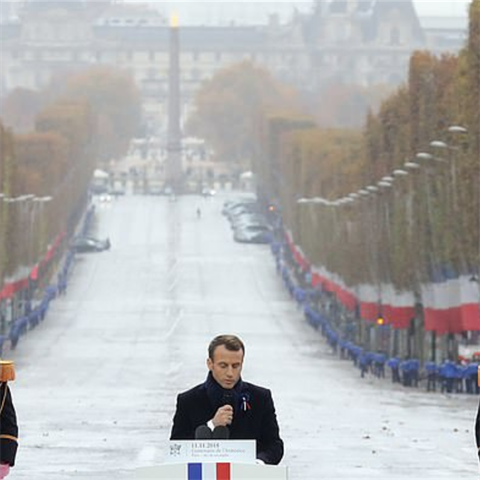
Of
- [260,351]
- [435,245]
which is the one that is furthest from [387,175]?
[435,245]

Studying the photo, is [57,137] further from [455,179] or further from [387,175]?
[455,179]

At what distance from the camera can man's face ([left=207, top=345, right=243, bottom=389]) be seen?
14.0 metres

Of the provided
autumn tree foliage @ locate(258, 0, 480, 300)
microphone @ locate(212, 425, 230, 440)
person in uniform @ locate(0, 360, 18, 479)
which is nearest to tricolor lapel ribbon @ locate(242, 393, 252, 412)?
microphone @ locate(212, 425, 230, 440)

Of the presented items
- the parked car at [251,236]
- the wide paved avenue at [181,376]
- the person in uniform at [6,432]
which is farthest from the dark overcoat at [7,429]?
the parked car at [251,236]

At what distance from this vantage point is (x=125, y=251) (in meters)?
131

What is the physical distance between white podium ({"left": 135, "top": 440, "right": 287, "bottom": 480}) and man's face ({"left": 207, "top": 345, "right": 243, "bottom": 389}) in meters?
0.65

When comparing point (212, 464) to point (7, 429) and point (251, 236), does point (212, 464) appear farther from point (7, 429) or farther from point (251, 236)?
point (251, 236)

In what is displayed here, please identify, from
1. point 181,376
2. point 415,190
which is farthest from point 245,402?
point 415,190

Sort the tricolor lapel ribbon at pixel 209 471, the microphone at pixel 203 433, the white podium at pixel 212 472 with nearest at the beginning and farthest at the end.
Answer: the white podium at pixel 212 472, the tricolor lapel ribbon at pixel 209 471, the microphone at pixel 203 433

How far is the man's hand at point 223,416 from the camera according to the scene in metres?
13.8

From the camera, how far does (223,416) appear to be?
1389cm

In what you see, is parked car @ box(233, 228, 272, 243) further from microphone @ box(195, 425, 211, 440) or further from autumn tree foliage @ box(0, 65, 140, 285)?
microphone @ box(195, 425, 211, 440)

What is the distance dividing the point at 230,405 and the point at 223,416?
167 mm

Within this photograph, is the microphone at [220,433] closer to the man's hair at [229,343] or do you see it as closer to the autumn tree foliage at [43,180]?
the man's hair at [229,343]
